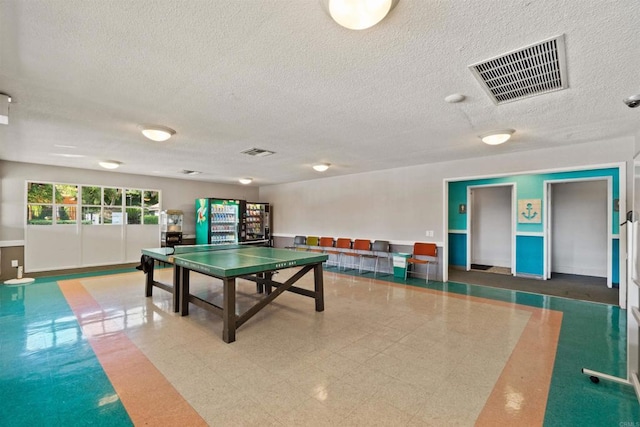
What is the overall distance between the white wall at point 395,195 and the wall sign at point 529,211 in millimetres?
1717

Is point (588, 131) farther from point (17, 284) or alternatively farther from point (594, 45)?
point (17, 284)

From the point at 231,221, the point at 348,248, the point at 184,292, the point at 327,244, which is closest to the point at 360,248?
the point at 348,248

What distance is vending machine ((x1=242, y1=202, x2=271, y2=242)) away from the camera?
9727mm

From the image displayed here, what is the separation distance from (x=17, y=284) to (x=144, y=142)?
4.32m

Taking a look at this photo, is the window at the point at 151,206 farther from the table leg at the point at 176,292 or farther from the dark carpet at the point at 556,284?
the dark carpet at the point at 556,284

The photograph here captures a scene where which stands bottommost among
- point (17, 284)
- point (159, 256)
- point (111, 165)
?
point (17, 284)

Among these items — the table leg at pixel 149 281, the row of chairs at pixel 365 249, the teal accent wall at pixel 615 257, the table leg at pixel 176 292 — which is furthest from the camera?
the row of chairs at pixel 365 249

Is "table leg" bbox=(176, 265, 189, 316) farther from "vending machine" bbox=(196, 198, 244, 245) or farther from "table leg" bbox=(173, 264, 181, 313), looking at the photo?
"vending machine" bbox=(196, 198, 244, 245)

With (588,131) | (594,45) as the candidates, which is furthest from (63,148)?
(588,131)

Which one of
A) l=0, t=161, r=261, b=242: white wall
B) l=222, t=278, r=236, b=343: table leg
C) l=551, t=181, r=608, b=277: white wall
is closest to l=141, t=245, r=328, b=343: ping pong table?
l=222, t=278, r=236, b=343: table leg

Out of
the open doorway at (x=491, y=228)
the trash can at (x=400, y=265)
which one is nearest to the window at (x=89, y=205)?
the trash can at (x=400, y=265)

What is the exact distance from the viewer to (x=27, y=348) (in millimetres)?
3014

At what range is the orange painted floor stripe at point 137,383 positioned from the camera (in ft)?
6.56

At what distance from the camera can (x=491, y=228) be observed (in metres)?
8.26
